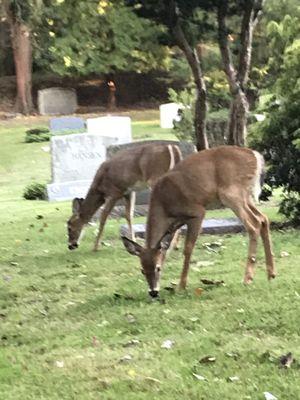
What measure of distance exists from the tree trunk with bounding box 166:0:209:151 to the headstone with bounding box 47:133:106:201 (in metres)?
4.46

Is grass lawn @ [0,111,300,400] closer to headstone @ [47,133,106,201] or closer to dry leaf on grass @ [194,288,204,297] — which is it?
dry leaf on grass @ [194,288,204,297]

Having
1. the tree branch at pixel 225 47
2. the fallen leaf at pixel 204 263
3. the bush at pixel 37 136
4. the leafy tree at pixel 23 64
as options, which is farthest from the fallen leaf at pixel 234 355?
the leafy tree at pixel 23 64

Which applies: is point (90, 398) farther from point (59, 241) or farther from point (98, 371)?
point (59, 241)

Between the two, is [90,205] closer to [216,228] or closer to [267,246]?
[216,228]

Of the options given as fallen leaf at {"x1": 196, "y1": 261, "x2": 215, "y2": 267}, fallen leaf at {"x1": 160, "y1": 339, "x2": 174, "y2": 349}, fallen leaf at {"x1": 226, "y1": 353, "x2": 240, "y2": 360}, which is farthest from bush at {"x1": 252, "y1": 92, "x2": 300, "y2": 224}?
fallen leaf at {"x1": 226, "y1": 353, "x2": 240, "y2": 360}

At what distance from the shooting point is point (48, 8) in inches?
1561

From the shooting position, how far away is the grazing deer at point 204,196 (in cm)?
734

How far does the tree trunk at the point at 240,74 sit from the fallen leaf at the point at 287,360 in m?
7.48

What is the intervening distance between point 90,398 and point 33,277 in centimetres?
375

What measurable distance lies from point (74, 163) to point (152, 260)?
10.6 m

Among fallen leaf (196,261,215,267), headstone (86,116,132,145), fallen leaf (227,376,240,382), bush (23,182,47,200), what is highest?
fallen leaf (227,376,240,382)

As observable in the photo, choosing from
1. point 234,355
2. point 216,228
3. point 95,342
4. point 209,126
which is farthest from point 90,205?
point 209,126

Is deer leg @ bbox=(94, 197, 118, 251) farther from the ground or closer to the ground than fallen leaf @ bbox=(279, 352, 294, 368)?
closer to the ground

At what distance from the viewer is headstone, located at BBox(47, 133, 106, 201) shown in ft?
56.7
